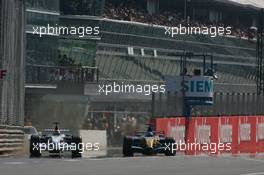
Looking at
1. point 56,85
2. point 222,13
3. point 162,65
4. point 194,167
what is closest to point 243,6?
point 222,13

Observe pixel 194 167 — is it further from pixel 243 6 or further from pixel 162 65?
pixel 243 6

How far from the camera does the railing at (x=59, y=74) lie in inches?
1875

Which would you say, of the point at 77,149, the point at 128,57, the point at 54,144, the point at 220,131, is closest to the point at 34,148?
the point at 54,144

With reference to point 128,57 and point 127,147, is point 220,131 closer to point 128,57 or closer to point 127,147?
point 127,147

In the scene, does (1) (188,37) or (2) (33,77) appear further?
(1) (188,37)

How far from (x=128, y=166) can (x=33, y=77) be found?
87.5ft

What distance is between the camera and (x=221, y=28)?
65000 mm

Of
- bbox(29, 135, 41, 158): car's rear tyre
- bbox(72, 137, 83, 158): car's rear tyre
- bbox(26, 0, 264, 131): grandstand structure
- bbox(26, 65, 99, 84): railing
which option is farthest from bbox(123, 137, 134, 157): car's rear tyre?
bbox(26, 65, 99, 84): railing

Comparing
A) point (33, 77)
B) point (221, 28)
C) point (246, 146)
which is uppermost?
point (221, 28)

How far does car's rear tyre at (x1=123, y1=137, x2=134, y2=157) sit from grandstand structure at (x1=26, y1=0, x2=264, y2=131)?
718 cm

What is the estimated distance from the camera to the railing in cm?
4762

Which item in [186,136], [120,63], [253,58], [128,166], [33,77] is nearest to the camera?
[128,166]

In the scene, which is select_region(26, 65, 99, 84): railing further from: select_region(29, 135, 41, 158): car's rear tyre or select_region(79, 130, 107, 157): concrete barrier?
select_region(29, 135, 41, 158): car's rear tyre

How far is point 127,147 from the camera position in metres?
30.2
